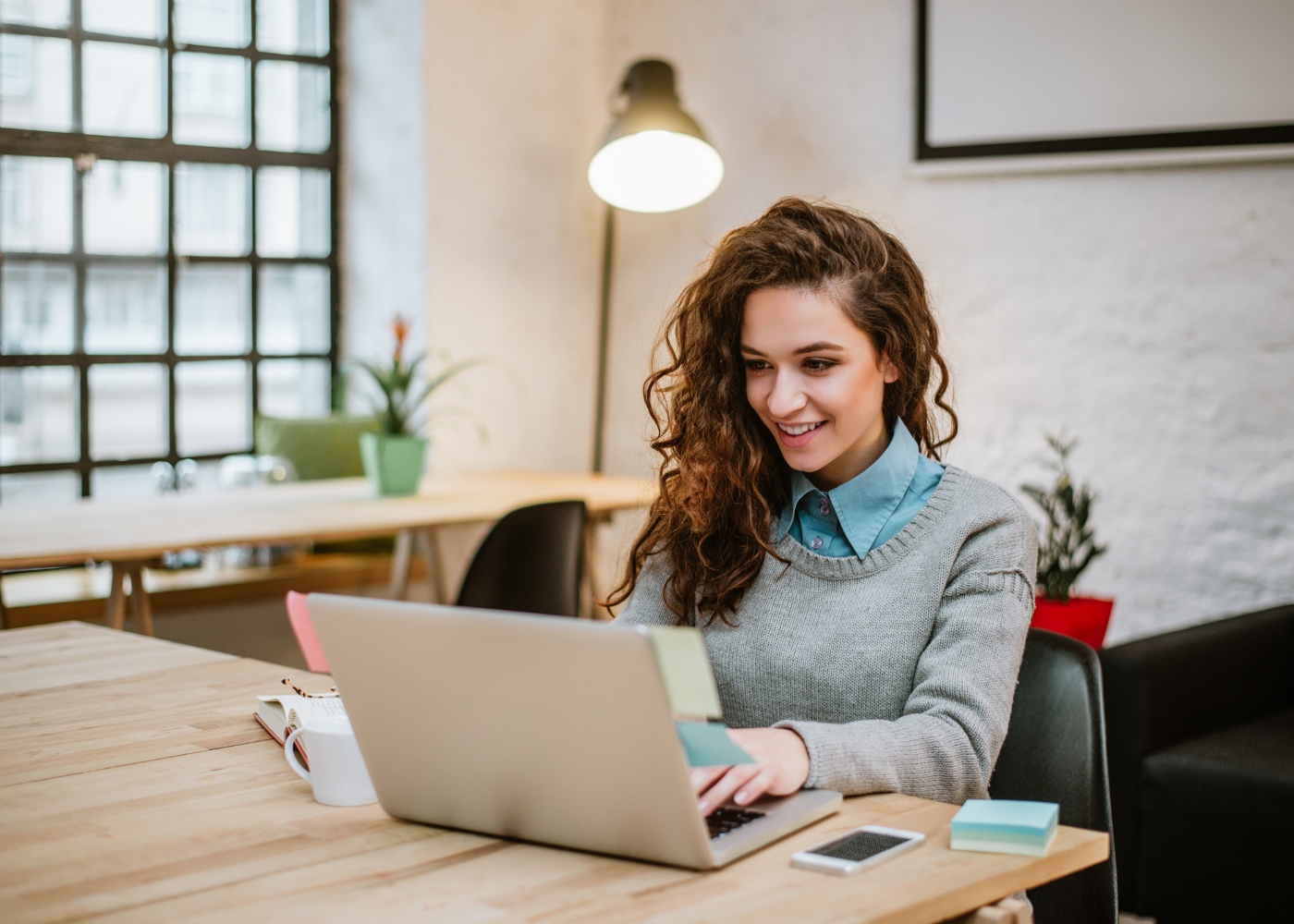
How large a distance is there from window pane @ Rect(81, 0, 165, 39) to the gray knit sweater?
3.21 m

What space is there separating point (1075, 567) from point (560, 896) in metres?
2.21

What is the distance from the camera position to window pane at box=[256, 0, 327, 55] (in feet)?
14.0

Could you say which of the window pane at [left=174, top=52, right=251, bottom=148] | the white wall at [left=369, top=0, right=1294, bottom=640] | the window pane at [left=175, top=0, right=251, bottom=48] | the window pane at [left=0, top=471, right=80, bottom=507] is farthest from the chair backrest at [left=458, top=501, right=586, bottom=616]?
the window pane at [left=175, top=0, right=251, bottom=48]

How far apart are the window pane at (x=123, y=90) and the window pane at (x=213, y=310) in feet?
1.49

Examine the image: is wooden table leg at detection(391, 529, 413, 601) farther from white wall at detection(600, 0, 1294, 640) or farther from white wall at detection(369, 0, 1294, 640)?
white wall at detection(600, 0, 1294, 640)

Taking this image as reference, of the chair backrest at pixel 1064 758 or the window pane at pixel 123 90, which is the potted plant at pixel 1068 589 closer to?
the chair backrest at pixel 1064 758

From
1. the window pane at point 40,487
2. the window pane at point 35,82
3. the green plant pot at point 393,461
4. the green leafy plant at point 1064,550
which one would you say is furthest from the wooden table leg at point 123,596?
the green leafy plant at point 1064,550

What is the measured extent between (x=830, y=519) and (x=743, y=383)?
224 millimetres

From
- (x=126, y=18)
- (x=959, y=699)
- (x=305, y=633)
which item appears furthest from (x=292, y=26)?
(x=959, y=699)

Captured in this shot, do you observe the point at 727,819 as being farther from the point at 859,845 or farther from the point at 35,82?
the point at 35,82

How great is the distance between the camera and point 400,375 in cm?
349

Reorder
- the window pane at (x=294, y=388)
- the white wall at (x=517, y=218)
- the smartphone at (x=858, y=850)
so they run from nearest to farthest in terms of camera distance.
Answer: the smartphone at (x=858, y=850), the white wall at (x=517, y=218), the window pane at (x=294, y=388)

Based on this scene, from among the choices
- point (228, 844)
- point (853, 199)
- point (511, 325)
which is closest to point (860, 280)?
point (228, 844)

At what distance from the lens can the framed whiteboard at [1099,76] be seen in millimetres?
3203
